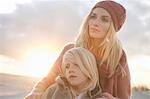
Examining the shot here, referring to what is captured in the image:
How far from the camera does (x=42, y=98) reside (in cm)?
406

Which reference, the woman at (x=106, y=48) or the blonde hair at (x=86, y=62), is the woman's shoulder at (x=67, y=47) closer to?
the woman at (x=106, y=48)

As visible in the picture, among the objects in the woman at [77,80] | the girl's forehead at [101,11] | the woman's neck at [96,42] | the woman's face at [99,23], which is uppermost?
the girl's forehead at [101,11]

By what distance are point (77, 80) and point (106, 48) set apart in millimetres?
399

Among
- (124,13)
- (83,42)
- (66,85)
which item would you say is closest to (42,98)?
(66,85)

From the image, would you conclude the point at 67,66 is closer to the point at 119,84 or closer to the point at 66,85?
the point at 66,85

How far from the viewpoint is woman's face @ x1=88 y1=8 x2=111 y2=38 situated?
424cm

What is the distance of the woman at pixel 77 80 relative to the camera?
157 inches

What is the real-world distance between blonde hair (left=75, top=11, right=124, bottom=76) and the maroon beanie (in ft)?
0.22

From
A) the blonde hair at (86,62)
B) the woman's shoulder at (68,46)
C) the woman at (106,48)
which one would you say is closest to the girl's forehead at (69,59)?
the blonde hair at (86,62)

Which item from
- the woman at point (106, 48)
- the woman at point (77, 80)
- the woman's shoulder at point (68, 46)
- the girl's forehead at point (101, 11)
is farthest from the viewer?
the woman's shoulder at point (68, 46)

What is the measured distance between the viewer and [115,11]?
171 inches

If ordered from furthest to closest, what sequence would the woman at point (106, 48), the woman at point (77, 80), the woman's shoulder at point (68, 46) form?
the woman's shoulder at point (68, 46)
the woman at point (106, 48)
the woman at point (77, 80)

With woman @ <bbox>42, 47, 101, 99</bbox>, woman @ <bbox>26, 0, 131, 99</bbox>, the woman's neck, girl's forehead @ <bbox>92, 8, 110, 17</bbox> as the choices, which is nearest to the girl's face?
woman @ <bbox>42, 47, 101, 99</bbox>

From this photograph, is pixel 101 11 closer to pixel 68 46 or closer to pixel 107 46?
pixel 107 46
